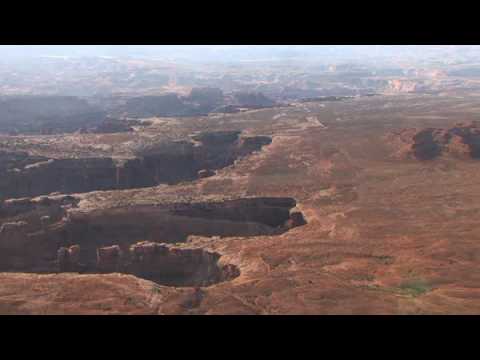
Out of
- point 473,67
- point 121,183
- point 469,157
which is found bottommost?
point 121,183

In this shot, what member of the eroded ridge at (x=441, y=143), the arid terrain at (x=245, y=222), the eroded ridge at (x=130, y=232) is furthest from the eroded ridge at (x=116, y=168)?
the eroded ridge at (x=441, y=143)

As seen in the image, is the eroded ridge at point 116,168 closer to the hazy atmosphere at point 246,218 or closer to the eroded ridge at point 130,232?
the hazy atmosphere at point 246,218

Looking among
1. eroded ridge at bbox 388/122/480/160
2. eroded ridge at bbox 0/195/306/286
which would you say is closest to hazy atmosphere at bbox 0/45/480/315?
eroded ridge at bbox 0/195/306/286

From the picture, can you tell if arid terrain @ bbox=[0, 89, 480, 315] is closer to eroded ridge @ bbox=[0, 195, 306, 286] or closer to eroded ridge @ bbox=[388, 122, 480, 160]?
eroded ridge @ bbox=[0, 195, 306, 286]

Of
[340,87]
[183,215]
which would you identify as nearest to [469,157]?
[183,215]

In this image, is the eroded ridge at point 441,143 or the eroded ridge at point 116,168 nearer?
the eroded ridge at point 441,143

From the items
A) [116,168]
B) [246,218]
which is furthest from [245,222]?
[116,168]

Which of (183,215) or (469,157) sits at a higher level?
(469,157)

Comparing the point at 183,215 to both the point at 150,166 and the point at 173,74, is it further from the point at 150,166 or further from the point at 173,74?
the point at 173,74
